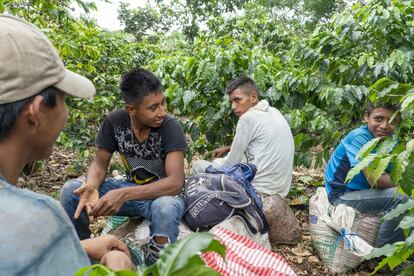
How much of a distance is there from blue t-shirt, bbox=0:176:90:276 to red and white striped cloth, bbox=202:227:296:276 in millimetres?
1369

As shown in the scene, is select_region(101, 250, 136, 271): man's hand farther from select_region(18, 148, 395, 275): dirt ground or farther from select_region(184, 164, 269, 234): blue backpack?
select_region(18, 148, 395, 275): dirt ground

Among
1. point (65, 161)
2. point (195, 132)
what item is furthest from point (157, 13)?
point (195, 132)

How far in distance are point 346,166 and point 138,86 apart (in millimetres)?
1740

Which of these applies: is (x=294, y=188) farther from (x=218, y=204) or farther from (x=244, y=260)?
(x=244, y=260)

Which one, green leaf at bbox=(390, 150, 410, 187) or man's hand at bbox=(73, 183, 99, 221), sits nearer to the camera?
green leaf at bbox=(390, 150, 410, 187)

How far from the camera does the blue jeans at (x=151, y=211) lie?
2475mm

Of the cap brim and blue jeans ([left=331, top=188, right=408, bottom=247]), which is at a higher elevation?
the cap brim

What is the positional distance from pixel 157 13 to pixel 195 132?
14225 mm

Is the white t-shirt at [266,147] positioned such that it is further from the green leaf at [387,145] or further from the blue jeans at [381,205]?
the green leaf at [387,145]

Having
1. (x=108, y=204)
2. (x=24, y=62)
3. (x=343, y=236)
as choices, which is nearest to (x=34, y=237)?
(x=24, y=62)

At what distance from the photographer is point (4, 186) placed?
1.03m

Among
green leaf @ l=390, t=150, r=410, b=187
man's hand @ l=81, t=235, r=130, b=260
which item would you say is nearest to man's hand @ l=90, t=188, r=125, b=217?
man's hand @ l=81, t=235, r=130, b=260

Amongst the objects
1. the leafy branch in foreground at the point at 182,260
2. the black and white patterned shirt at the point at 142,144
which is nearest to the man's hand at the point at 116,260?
the leafy branch in foreground at the point at 182,260

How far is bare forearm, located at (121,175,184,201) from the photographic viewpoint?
256cm
